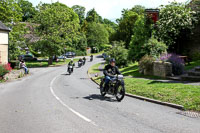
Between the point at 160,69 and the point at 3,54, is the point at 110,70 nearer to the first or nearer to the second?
the point at 160,69

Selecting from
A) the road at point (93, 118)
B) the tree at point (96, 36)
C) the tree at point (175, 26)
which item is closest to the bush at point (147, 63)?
the tree at point (175, 26)

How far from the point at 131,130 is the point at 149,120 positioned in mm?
1281

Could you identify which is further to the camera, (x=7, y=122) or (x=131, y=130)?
(x=7, y=122)

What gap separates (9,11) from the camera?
39.0 meters

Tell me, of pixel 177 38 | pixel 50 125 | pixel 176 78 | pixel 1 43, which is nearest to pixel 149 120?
pixel 50 125

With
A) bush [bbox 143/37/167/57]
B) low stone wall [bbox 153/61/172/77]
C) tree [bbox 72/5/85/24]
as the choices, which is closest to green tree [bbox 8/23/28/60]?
bush [bbox 143/37/167/57]

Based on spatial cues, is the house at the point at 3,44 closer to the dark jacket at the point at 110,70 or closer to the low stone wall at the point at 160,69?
the low stone wall at the point at 160,69

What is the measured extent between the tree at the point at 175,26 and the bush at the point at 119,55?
24.1ft

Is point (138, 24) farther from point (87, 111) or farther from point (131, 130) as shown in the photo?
point (131, 130)

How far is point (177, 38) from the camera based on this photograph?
25.2m

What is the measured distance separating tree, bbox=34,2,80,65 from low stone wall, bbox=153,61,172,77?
1176 inches

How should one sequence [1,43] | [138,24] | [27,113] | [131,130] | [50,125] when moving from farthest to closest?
1. [1,43]
2. [138,24]
3. [27,113]
4. [50,125]
5. [131,130]

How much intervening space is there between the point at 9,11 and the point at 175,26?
27.2m

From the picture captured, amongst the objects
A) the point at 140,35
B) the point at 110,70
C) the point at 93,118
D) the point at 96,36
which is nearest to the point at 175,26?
the point at 140,35
